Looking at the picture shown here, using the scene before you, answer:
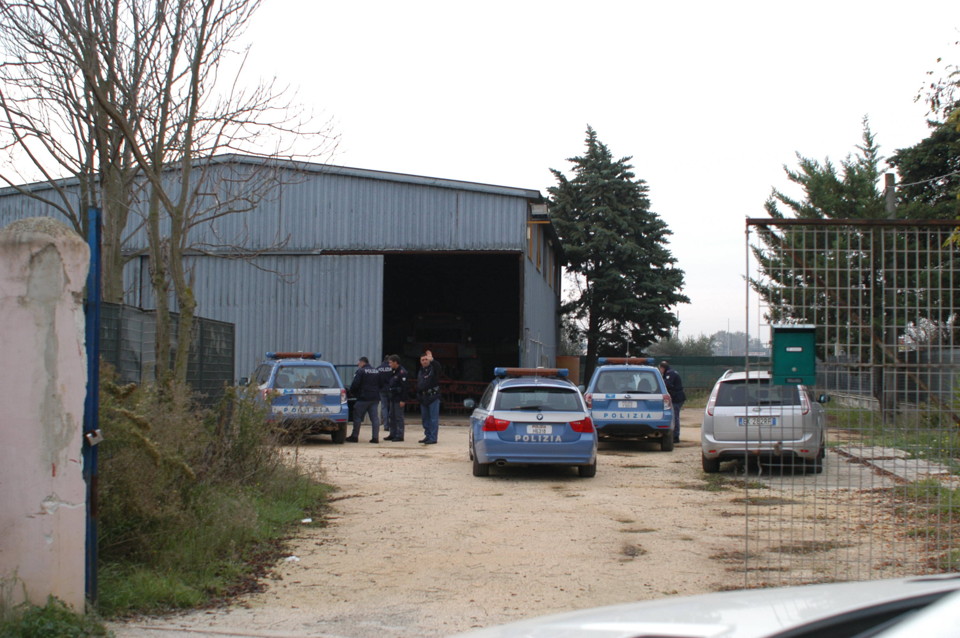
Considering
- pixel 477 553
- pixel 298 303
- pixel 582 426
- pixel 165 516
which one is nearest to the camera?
pixel 165 516

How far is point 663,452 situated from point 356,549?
1130 cm

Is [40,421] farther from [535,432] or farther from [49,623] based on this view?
[535,432]

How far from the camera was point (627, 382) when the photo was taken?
61.5 ft

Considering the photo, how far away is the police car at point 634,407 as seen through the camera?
723 inches

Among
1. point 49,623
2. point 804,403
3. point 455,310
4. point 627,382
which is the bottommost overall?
point 49,623

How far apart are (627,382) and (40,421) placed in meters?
14.3

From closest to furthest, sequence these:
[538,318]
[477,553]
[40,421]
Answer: [40,421] → [477,553] → [538,318]

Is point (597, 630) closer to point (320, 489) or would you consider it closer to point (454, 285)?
point (320, 489)

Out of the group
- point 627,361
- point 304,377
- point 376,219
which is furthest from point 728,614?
point 376,219

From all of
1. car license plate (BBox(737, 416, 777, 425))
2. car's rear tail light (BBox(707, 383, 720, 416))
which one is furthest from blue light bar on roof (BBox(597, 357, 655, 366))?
car license plate (BBox(737, 416, 777, 425))

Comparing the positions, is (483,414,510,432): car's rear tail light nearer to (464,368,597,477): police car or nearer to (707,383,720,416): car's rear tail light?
(464,368,597,477): police car

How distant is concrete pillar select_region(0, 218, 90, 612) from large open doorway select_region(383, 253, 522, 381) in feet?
89.3

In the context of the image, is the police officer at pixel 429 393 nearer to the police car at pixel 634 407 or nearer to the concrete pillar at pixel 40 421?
the police car at pixel 634 407

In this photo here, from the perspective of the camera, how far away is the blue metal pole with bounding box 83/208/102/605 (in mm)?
5730
